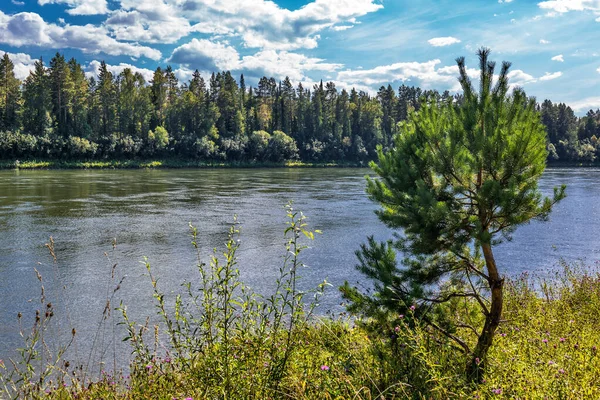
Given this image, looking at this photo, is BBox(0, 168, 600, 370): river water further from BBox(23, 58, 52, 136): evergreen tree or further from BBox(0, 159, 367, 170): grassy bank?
BBox(23, 58, 52, 136): evergreen tree

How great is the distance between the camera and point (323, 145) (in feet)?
398

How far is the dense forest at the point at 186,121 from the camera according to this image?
9725 cm

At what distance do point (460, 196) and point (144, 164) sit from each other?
96265 mm

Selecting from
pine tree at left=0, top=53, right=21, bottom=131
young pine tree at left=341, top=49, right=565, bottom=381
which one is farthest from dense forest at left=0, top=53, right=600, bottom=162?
young pine tree at left=341, top=49, right=565, bottom=381

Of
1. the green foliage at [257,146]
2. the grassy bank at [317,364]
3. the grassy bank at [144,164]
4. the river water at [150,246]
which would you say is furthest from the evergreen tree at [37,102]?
the grassy bank at [317,364]

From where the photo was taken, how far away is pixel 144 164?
96.2m

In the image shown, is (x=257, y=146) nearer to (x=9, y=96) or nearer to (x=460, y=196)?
(x=9, y=96)

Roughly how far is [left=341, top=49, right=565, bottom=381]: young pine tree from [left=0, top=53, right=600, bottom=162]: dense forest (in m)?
77.7

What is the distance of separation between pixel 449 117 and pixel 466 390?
136 inches

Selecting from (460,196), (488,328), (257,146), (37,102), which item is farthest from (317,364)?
(37,102)

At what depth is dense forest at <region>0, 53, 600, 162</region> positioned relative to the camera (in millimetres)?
97250

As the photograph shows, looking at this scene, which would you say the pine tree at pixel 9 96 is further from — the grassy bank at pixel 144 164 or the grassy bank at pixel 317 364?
the grassy bank at pixel 317 364

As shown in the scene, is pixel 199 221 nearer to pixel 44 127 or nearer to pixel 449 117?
pixel 449 117

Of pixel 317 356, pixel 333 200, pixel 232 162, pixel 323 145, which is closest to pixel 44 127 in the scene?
pixel 232 162
